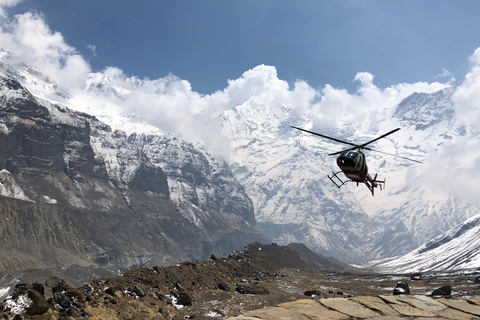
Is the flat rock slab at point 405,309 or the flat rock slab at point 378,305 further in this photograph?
the flat rock slab at point 378,305

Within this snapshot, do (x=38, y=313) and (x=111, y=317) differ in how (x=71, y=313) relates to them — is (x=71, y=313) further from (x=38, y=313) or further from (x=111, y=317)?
(x=111, y=317)

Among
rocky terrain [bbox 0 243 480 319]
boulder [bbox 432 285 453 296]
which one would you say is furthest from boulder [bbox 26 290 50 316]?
boulder [bbox 432 285 453 296]

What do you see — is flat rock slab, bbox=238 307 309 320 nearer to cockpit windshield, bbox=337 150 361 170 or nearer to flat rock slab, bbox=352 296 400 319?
flat rock slab, bbox=352 296 400 319

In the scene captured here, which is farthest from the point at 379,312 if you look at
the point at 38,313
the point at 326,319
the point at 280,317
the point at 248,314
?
the point at 38,313

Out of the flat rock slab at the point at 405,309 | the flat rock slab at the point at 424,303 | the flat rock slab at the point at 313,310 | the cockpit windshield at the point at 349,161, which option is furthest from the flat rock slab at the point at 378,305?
the cockpit windshield at the point at 349,161

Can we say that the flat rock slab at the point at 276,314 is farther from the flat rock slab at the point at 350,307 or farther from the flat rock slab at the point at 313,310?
the flat rock slab at the point at 350,307

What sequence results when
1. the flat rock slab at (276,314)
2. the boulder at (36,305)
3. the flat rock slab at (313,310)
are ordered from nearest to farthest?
the flat rock slab at (276,314) < the flat rock slab at (313,310) < the boulder at (36,305)

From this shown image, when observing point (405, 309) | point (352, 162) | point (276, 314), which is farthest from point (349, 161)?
point (276, 314)

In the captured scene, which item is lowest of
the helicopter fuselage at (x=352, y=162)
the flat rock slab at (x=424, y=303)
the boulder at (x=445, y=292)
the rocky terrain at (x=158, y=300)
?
the boulder at (x=445, y=292)
